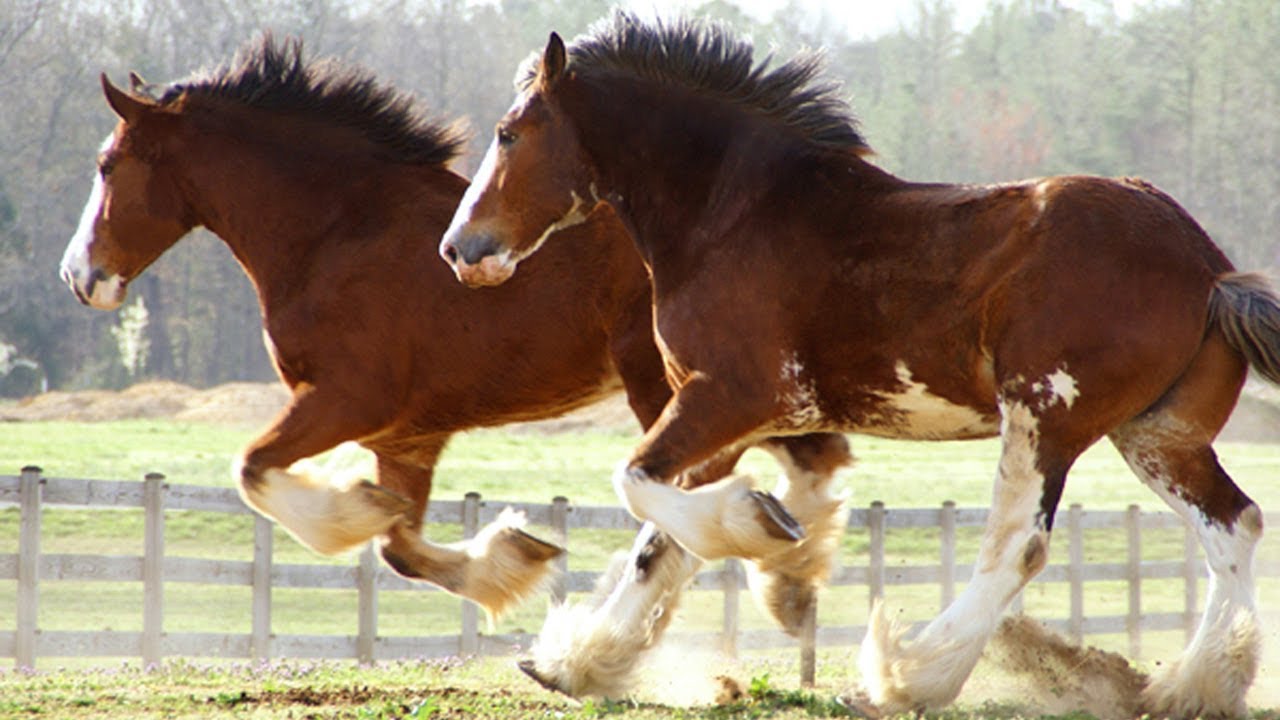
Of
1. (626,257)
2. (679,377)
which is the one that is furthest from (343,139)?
(679,377)

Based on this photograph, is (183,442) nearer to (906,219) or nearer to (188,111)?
(188,111)

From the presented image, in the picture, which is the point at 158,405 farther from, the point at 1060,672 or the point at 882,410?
the point at 882,410

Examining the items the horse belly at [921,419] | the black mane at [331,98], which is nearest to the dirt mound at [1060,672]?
the horse belly at [921,419]

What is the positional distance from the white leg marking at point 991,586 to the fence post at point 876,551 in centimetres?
684

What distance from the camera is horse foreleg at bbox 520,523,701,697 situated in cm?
636

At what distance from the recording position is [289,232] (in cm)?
718

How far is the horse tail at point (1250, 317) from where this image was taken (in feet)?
17.7

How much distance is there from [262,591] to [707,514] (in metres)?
6.31

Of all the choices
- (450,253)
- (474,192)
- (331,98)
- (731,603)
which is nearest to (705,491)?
(450,253)

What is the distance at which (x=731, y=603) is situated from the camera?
488 inches

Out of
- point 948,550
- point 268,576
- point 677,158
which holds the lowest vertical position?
point 268,576

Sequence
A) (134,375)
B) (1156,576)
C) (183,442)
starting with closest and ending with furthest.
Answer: (1156,576) < (183,442) < (134,375)

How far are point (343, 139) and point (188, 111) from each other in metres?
0.74

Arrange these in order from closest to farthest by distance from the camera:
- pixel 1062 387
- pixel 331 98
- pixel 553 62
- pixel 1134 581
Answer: pixel 1062 387
pixel 553 62
pixel 331 98
pixel 1134 581
